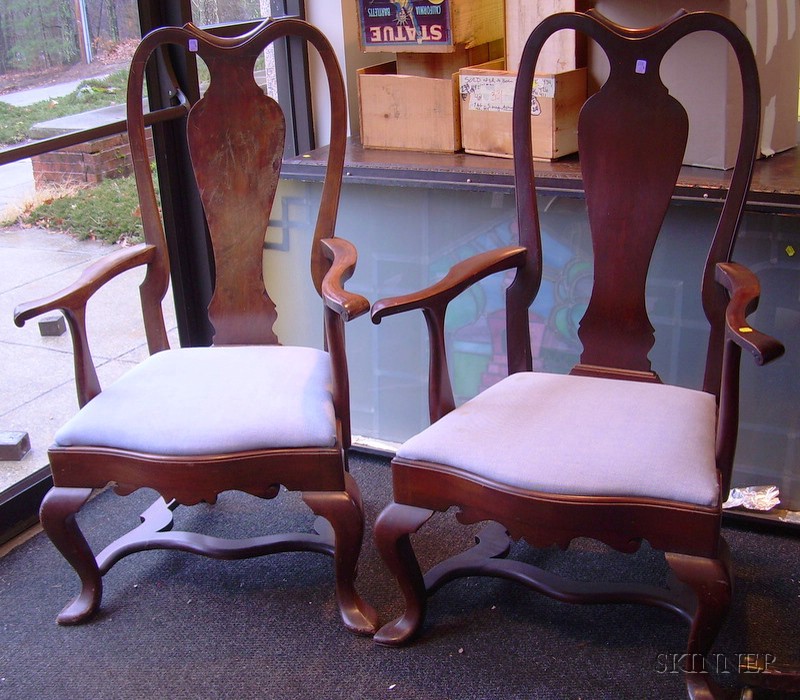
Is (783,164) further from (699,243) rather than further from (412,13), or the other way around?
(412,13)

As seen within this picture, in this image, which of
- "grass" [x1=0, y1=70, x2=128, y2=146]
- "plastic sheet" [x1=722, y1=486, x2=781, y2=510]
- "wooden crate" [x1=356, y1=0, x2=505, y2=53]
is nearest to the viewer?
"grass" [x1=0, y1=70, x2=128, y2=146]

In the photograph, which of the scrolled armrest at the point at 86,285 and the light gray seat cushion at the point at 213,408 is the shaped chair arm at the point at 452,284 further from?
the scrolled armrest at the point at 86,285

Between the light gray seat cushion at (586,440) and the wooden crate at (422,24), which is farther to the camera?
the wooden crate at (422,24)

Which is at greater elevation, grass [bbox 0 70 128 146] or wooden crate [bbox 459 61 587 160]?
grass [bbox 0 70 128 146]

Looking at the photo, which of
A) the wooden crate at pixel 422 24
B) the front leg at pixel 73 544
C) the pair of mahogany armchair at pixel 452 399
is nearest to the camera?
the pair of mahogany armchair at pixel 452 399

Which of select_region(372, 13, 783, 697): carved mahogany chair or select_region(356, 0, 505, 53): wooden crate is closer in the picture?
select_region(372, 13, 783, 697): carved mahogany chair

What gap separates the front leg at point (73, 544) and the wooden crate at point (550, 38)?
1.34m

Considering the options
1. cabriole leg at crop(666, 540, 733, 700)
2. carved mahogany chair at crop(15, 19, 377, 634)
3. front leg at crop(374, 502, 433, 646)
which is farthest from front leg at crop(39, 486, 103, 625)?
cabriole leg at crop(666, 540, 733, 700)

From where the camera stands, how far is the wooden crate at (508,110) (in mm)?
2057

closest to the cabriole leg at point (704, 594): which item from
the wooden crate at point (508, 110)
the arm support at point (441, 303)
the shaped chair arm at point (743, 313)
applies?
the shaped chair arm at point (743, 313)

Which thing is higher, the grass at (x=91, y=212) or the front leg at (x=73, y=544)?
the grass at (x=91, y=212)

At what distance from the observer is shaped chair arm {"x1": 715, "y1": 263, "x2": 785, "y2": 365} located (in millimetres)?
1333

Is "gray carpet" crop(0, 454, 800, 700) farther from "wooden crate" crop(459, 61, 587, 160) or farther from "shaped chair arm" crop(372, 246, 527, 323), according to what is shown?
"wooden crate" crop(459, 61, 587, 160)

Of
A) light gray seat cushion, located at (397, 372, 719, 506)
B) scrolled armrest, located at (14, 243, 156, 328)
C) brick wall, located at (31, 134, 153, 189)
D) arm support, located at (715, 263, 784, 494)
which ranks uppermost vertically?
brick wall, located at (31, 134, 153, 189)
